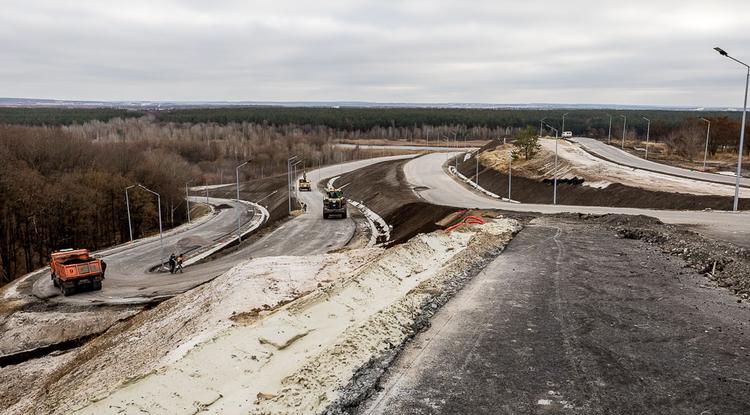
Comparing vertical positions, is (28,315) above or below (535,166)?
below

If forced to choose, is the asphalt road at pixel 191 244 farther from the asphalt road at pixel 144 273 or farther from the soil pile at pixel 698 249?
the soil pile at pixel 698 249

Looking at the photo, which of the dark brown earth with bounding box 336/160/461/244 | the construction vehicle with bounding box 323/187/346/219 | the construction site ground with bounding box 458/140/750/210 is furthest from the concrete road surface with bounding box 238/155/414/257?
the construction site ground with bounding box 458/140/750/210

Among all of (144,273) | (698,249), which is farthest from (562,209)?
(144,273)

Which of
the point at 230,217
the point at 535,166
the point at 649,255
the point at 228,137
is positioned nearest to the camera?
the point at 649,255

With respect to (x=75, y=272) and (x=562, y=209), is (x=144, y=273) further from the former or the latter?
(x=562, y=209)

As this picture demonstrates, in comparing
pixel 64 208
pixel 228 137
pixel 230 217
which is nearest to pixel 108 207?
pixel 64 208

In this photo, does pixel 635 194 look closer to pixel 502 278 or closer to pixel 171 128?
pixel 502 278
